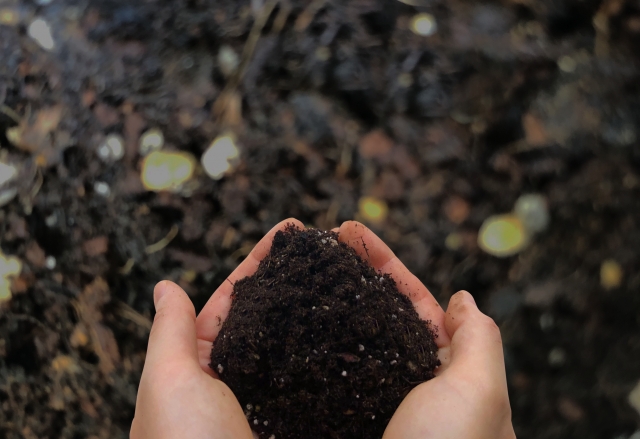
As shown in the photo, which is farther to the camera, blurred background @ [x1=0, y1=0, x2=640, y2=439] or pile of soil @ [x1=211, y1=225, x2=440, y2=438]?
blurred background @ [x1=0, y1=0, x2=640, y2=439]

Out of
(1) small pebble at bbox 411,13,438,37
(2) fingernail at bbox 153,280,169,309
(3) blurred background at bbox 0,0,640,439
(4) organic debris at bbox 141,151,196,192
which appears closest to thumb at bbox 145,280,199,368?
(2) fingernail at bbox 153,280,169,309

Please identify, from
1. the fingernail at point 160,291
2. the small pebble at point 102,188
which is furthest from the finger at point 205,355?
the small pebble at point 102,188

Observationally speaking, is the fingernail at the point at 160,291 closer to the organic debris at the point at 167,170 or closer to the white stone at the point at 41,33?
the organic debris at the point at 167,170

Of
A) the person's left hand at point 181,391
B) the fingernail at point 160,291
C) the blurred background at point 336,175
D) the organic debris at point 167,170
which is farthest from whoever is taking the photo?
the organic debris at point 167,170

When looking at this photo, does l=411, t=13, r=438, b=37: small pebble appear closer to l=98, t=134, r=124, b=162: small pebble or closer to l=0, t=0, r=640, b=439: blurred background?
l=0, t=0, r=640, b=439: blurred background

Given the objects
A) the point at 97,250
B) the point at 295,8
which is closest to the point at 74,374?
the point at 97,250

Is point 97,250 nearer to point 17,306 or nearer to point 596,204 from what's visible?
point 17,306
